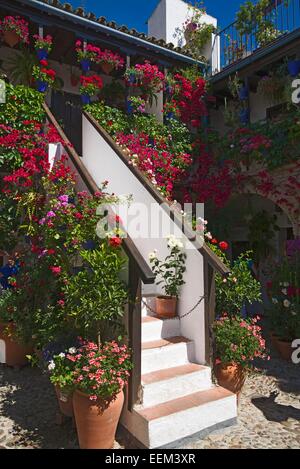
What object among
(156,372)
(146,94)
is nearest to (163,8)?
(146,94)

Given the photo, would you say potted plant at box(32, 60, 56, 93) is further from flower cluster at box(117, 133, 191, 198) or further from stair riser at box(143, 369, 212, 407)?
stair riser at box(143, 369, 212, 407)

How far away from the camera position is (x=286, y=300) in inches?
245

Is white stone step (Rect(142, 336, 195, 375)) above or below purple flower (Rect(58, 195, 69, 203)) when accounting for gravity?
below

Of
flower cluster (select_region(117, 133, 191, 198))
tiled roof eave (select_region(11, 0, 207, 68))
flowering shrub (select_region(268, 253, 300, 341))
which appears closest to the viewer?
flowering shrub (select_region(268, 253, 300, 341))

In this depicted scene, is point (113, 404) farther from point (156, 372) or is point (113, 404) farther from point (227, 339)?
point (227, 339)

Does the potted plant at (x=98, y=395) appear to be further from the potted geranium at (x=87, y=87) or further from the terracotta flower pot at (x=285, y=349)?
the potted geranium at (x=87, y=87)

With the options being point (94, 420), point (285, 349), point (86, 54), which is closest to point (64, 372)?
point (94, 420)

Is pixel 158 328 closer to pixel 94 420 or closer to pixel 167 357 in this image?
pixel 167 357

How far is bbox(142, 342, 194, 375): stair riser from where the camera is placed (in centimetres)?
401

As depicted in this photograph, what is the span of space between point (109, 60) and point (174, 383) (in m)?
7.41

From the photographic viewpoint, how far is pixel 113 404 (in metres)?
3.31

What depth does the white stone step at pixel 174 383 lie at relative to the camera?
3.62 metres

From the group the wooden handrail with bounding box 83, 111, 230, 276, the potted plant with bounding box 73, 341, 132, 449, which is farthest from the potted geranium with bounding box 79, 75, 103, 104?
the potted plant with bounding box 73, 341, 132, 449

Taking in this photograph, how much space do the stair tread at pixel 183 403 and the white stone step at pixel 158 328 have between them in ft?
2.89
